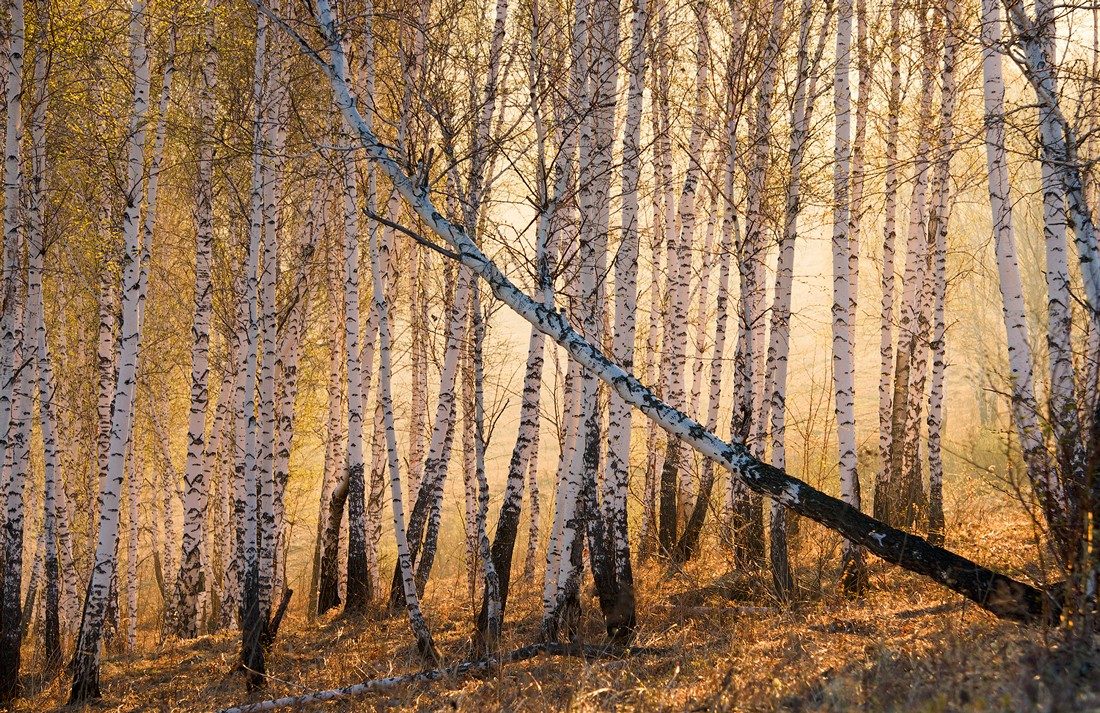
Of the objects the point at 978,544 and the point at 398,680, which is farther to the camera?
the point at 978,544

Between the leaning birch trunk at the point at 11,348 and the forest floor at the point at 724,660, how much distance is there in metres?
0.55

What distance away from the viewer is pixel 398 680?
21.6 ft

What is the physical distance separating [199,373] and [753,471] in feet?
24.4

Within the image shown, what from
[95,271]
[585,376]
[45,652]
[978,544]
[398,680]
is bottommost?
[45,652]

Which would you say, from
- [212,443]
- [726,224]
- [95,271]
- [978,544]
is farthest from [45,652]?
[978,544]

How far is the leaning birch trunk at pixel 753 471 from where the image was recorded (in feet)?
17.4

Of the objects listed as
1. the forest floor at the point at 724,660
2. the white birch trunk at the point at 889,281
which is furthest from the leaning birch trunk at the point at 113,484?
the white birch trunk at the point at 889,281

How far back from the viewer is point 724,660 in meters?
5.74

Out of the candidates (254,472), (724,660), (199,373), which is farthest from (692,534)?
(199,373)

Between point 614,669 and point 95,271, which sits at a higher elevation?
point 95,271

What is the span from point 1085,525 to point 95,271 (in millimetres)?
13633

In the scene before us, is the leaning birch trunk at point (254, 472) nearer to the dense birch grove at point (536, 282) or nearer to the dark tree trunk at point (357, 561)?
the dense birch grove at point (536, 282)

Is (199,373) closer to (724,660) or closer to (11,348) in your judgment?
(11,348)

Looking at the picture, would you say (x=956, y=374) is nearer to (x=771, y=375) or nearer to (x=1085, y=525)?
(x=771, y=375)
